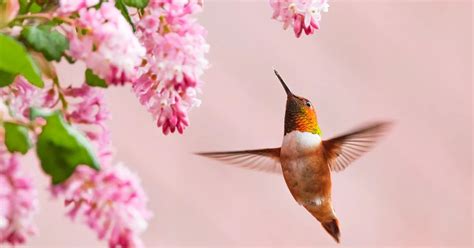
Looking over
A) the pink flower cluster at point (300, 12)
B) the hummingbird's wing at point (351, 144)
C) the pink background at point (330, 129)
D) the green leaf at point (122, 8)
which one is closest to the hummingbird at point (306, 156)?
the hummingbird's wing at point (351, 144)

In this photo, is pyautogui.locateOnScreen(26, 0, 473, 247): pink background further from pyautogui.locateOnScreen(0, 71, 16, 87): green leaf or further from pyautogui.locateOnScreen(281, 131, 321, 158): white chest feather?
pyautogui.locateOnScreen(0, 71, 16, 87): green leaf

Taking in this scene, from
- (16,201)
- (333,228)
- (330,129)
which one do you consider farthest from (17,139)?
(330,129)

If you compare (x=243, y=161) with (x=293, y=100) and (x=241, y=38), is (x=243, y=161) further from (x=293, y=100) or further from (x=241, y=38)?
(x=241, y=38)

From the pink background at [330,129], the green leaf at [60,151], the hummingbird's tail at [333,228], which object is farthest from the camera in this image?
the pink background at [330,129]

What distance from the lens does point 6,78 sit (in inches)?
32.1

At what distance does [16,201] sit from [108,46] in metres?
0.15

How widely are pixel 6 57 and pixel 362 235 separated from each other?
9.84ft

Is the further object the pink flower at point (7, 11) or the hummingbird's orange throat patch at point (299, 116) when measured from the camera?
the hummingbird's orange throat patch at point (299, 116)

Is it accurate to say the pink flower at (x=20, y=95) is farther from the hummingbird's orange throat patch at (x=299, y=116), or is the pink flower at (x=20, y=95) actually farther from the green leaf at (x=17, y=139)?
the hummingbird's orange throat patch at (x=299, y=116)

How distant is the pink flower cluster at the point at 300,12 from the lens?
0.96 meters

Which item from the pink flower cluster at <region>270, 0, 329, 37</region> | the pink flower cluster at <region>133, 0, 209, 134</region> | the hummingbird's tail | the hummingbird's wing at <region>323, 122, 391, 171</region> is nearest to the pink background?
the hummingbird's tail

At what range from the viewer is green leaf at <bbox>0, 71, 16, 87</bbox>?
0.81 metres

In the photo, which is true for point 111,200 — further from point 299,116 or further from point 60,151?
point 299,116

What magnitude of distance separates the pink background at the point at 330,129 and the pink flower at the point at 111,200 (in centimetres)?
257
